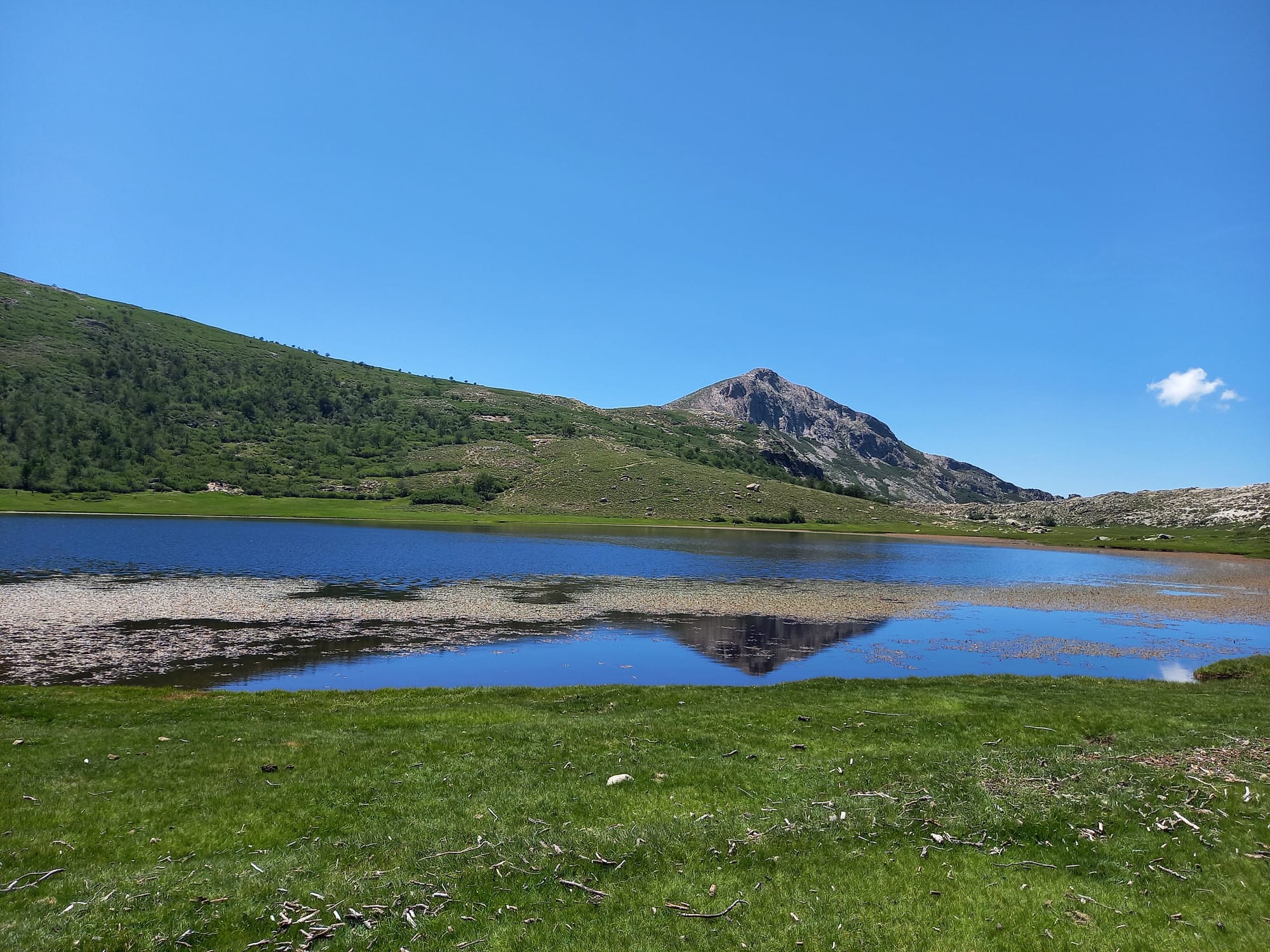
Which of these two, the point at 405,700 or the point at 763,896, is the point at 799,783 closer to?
the point at 763,896

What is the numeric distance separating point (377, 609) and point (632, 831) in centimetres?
4643

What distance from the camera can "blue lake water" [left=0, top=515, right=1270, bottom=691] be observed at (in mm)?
37625

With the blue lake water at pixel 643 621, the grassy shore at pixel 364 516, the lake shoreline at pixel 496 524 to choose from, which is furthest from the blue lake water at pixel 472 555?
the grassy shore at pixel 364 516

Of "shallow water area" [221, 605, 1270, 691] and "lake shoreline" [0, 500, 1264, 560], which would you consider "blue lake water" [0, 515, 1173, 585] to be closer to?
"lake shoreline" [0, 500, 1264, 560]

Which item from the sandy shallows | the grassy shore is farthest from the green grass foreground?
the grassy shore

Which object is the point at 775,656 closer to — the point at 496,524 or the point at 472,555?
the point at 472,555

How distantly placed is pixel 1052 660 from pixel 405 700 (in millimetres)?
42878

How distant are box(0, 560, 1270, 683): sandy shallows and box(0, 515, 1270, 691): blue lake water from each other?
1.93 meters

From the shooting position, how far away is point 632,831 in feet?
46.3

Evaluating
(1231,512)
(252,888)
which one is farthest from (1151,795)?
(1231,512)

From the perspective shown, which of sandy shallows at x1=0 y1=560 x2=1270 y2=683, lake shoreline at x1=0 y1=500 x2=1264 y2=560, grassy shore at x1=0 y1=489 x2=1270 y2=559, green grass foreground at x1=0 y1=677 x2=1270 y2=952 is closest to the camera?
green grass foreground at x1=0 y1=677 x2=1270 y2=952

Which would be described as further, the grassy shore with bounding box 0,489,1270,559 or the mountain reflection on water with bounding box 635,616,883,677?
the grassy shore with bounding box 0,489,1270,559

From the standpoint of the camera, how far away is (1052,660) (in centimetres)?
4422

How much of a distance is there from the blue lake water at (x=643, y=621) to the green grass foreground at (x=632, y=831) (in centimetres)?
1419
